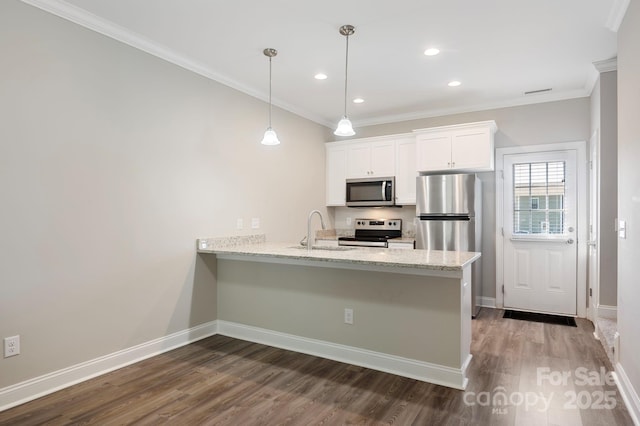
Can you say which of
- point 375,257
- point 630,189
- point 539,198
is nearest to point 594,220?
point 539,198

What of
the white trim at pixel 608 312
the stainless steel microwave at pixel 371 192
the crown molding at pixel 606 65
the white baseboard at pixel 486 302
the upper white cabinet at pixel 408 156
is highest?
the crown molding at pixel 606 65

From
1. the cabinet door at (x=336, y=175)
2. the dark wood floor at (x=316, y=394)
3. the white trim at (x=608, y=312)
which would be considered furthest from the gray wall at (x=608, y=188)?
the cabinet door at (x=336, y=175)

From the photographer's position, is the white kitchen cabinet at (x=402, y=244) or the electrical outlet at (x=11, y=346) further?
the white kitchen cabinet at (x=402, y=244)

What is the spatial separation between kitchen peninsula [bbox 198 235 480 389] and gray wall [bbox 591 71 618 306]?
60.7 inches

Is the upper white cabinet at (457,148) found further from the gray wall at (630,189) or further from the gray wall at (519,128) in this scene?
the gray wall at (630,189)

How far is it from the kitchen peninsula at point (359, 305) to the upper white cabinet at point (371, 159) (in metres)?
2.31

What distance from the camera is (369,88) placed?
4242 mm

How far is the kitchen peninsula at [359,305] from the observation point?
2.64 m

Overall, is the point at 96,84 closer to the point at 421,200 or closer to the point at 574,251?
the point at 421,200

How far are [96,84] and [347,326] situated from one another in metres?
2.70

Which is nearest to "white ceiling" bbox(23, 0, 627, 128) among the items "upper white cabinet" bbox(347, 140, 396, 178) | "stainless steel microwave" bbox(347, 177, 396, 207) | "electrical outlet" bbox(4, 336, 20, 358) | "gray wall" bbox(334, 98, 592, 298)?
"gray wall" bbox(334, 98, 592, 298)

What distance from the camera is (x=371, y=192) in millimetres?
5336

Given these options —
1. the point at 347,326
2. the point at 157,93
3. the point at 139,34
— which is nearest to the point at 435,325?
the point at 347,326

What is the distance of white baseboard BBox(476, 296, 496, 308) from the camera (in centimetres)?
482
